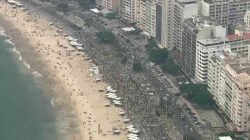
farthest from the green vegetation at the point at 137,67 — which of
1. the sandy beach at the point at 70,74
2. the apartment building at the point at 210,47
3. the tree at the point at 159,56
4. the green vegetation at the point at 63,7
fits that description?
the green vegetation at the point at 63,7

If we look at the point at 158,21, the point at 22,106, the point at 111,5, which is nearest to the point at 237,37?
the point at 158,21

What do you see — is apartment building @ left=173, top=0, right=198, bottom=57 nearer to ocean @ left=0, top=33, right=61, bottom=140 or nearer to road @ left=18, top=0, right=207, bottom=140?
road @ left=18, top=0, right=207, bottom=140

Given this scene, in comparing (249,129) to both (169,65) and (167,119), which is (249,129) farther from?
(169,65)

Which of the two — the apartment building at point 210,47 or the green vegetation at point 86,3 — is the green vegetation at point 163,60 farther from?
the green vegetation at point 86,3

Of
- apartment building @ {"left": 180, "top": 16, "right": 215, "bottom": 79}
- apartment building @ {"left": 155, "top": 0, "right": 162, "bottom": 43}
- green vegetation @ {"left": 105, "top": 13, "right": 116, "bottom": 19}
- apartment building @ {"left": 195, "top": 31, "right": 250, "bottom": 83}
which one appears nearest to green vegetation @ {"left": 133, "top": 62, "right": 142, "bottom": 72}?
apartment building @ {"left": 180, "top": 16, "right": 215, "bottom": 79}

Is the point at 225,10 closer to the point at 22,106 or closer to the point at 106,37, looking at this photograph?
the point at 106,37

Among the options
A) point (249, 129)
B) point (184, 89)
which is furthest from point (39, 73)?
point (249, 129)
